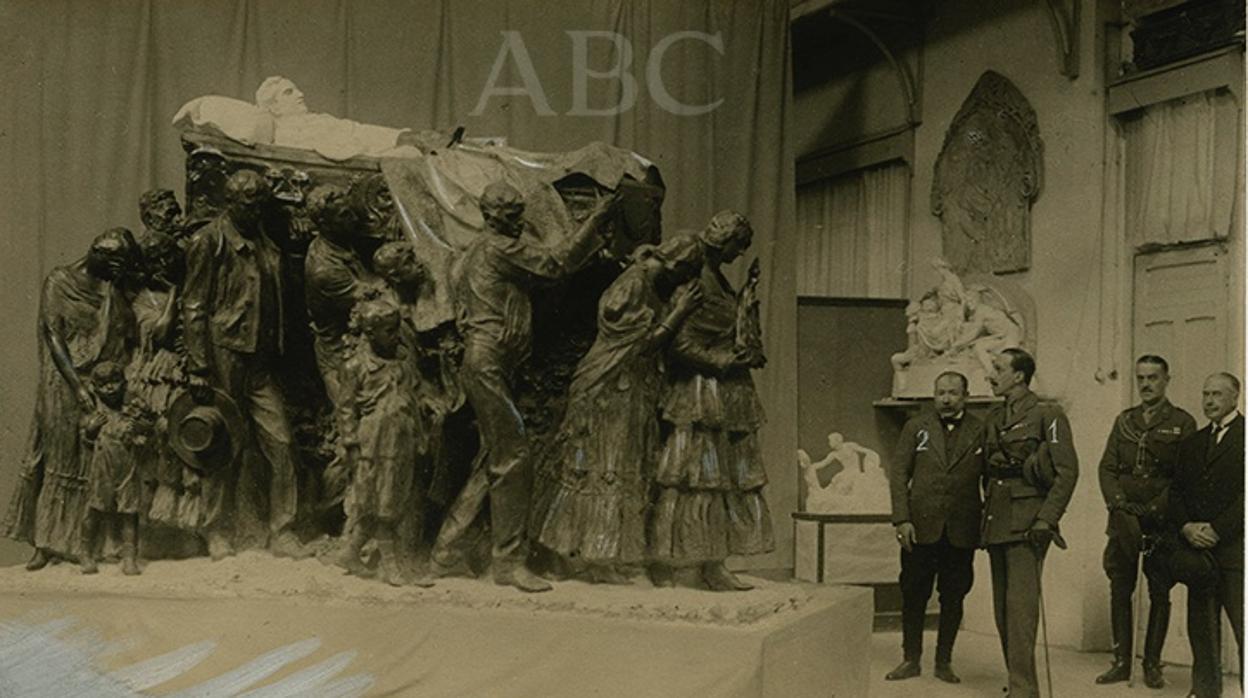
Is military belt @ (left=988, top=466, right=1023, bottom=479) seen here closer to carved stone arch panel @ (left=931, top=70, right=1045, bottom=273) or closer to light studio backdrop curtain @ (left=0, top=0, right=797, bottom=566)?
light studio backdrop curtain @ (left=0, top=0, right=797, bottom=566)

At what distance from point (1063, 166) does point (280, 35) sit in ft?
14.1

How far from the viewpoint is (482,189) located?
18.3 feet

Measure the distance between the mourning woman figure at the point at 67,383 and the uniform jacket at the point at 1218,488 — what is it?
4105mm

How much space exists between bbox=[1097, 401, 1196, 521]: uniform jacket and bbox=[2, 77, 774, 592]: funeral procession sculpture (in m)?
1.45

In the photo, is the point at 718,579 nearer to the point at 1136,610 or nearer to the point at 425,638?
the point at 425,638

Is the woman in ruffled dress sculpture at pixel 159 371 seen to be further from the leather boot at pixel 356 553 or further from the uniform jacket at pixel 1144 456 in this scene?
the uniform jacket at pixel 1144 456

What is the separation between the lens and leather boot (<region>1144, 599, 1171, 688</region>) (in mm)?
5266

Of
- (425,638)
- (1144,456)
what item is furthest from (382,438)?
(1144,456)

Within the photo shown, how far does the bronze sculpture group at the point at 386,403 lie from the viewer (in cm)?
495

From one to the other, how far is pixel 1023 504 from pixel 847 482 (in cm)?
212

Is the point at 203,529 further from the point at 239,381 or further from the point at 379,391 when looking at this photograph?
the point at 379,391

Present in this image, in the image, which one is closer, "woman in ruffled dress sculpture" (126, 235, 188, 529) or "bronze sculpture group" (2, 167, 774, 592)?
"bronze sculpture group" (2, 167, 774, 592)

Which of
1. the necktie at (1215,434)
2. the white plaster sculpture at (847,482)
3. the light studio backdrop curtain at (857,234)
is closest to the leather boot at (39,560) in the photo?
the white plaster sculpture at (847,482)

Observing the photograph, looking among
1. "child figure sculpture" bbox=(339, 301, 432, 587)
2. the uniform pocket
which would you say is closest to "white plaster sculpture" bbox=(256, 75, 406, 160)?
"child figure sculpture" bbox=(339, 301, 432, 587)
